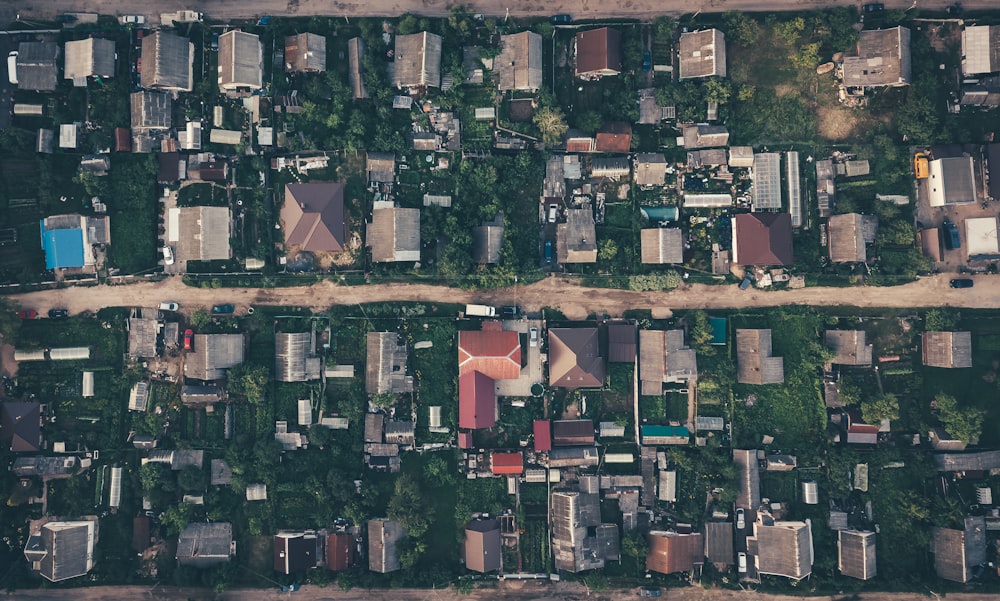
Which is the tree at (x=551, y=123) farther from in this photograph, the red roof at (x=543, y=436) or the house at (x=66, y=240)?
the house at (x=66, y=240)

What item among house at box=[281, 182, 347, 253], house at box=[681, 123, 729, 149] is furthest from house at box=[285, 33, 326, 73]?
house at box=[681, 123, 729, 149]

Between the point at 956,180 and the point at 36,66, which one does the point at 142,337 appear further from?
the point at 956,180

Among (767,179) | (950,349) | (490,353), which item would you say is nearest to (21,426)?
(490,353)

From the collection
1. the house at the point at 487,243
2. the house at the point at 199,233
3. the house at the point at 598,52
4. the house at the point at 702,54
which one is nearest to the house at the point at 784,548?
the house at the point at 487,243

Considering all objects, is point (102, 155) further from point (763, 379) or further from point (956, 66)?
point (956, 66)

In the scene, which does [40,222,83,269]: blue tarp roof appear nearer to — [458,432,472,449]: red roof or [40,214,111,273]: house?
[40,214,111,273]: house

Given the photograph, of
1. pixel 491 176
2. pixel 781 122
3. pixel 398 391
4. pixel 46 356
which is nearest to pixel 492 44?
pixel 491 176
